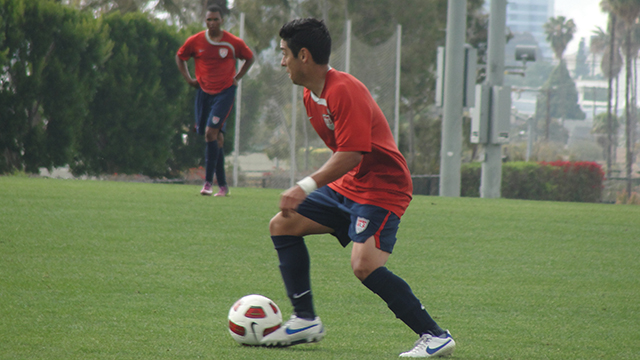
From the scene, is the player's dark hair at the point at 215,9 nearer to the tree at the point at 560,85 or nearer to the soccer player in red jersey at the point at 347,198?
the soccer player in red jersey at the point at 347,198

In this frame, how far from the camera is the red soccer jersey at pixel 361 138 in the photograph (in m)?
3.06

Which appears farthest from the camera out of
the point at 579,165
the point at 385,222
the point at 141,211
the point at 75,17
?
the point at 579,165

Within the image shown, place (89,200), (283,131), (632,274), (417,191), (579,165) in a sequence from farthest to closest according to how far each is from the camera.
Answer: (579,165) → (417,191) → (283,131) → (89,200) → (632,274)

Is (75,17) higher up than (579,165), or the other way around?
(75,17)

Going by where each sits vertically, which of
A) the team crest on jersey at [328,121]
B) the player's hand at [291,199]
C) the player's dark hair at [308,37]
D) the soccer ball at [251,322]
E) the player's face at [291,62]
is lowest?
the soccer ball at [251,322]

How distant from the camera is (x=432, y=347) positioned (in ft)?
10.5

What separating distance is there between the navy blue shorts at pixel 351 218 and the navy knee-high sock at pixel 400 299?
0.13 m

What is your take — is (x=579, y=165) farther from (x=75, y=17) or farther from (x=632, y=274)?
(x=632, y=274)

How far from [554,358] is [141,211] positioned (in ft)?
16.8

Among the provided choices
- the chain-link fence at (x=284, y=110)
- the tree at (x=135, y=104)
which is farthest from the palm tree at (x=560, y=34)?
the tree at (x=135, y=104)

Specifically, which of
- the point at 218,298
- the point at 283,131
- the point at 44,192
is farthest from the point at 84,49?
the point at 218,298

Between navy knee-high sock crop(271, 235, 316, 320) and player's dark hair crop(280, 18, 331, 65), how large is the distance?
0.88 meters

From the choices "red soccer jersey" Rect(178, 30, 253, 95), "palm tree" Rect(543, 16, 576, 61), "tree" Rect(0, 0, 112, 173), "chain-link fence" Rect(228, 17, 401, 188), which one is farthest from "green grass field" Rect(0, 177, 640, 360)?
"palm tree" Rect(543, 16, 576, 61)

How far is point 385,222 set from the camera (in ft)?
10.7
